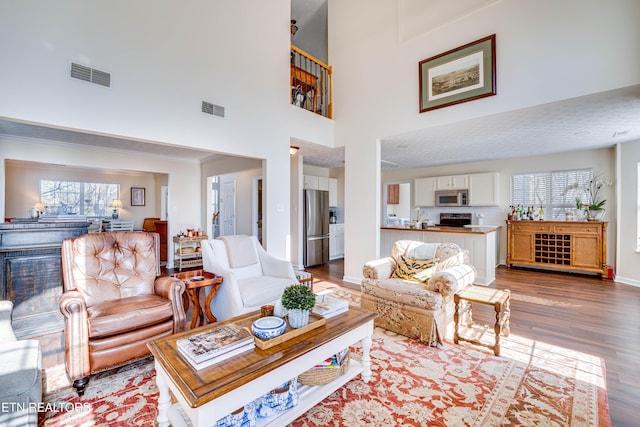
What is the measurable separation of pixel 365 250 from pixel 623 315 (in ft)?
10.4

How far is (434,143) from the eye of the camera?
15.6 ft

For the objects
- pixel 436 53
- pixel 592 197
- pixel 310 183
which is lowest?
pixel 592 197

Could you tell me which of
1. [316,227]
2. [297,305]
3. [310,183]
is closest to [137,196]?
[310,183]

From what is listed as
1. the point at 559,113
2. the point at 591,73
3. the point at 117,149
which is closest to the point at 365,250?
the point at 559,113

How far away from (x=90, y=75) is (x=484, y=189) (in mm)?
7145

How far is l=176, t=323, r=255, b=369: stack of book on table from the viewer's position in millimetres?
1291

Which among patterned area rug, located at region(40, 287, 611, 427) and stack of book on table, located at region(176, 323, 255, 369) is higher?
stack of book on table, located at region(176, 323, 255, 369)

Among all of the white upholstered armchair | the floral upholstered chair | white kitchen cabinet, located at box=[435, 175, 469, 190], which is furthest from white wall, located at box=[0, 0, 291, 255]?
white kitchen cabinet, located at box=[435, 175, 469, 190]

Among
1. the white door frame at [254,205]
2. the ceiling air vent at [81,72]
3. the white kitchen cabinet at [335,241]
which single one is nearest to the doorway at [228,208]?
the white door frame at [254,205]

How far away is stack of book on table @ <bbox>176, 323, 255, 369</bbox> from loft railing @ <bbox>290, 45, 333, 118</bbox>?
4306 millimetres

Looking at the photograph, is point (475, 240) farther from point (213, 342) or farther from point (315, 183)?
point (213, 342)

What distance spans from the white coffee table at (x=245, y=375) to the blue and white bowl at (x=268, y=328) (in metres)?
0.07

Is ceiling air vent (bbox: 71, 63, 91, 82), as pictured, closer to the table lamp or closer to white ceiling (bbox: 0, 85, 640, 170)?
white ceiling (bbox: 0, 85, 640, 170)

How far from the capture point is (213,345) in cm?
139
